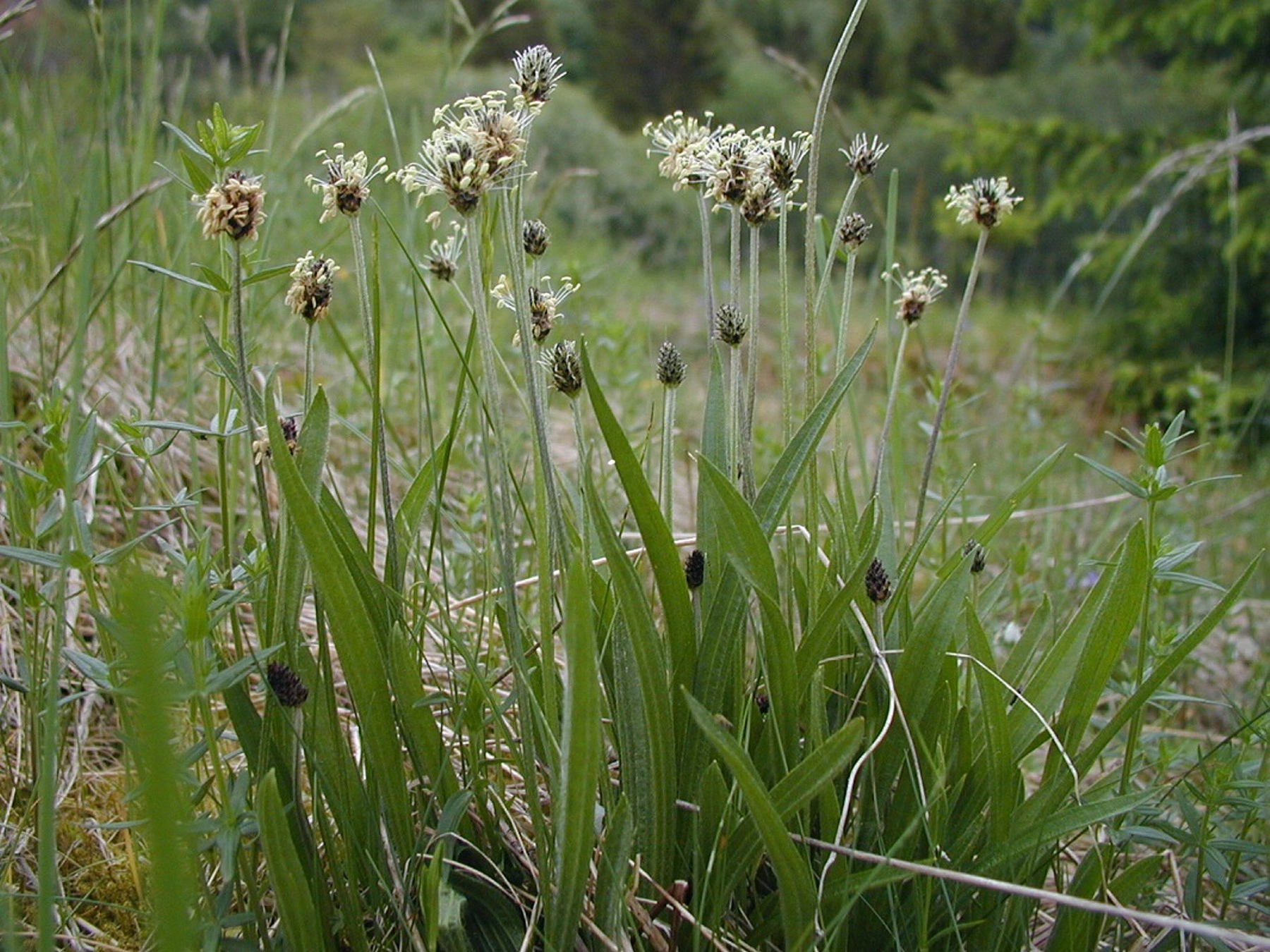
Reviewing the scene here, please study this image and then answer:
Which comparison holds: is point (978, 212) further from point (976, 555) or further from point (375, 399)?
point (375, 399)

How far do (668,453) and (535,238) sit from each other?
24 centimetres

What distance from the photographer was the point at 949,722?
957mm

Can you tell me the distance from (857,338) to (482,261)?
7.15 meters

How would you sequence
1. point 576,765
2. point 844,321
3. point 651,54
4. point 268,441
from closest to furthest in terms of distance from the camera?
point 576,765, point 268,441, point 844,321, point 651,54

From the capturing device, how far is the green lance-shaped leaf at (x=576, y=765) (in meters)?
0.69

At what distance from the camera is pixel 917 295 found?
1.08 metres

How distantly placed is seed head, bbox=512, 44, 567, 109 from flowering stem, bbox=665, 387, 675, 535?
257 millimetres

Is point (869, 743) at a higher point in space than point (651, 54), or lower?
lower

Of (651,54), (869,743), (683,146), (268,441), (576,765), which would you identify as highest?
(651,54)

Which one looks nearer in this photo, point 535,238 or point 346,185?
point 346,185

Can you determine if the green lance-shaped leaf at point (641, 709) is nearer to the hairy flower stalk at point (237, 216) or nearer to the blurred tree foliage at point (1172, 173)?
the hairy flower stalk at point (237, 216)

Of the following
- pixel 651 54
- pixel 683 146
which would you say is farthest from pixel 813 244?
pixel 651 54

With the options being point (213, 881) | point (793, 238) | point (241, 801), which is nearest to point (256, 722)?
point (241, 801)

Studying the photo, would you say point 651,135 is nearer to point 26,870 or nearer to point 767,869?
point 767,869
